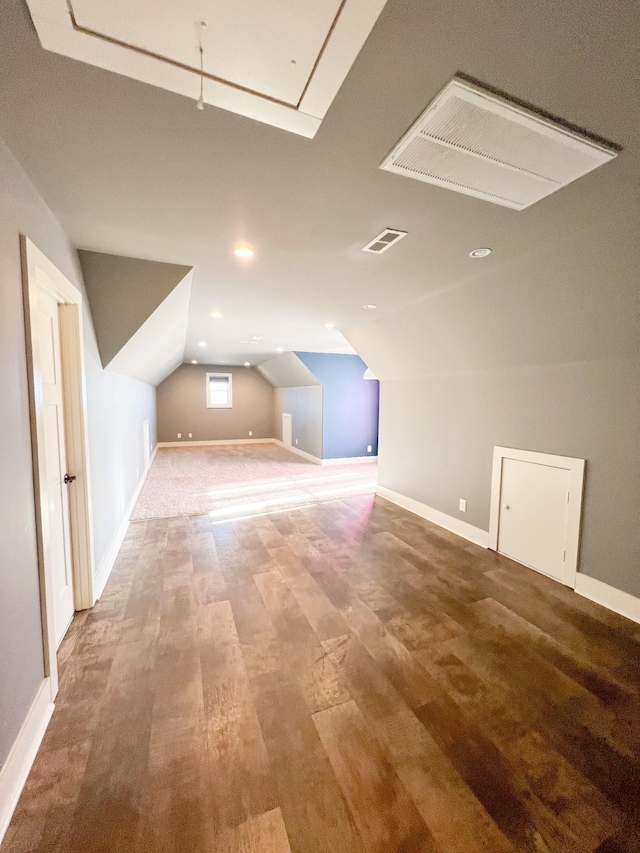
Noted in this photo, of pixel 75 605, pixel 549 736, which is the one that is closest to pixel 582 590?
pixel 549 736

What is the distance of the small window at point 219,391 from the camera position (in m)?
9.94

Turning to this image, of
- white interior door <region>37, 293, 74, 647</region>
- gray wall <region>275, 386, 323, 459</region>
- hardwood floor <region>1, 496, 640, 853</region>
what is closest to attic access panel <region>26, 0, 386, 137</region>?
white interior door <region>37, 293, 74, 647</region>

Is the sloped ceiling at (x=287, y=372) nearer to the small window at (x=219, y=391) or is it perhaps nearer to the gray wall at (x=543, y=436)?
the small window at (x=219, y=391)

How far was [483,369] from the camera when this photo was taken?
333 cm

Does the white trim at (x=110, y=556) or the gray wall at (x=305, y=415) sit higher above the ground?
the gray wall at (x=305, y=415)

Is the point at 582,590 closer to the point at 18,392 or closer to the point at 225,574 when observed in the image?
the point at 225,574

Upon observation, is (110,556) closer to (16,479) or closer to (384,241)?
(16,479)

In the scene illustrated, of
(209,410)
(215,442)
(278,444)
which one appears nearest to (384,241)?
(278,444)

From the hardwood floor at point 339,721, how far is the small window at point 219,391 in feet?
25.3

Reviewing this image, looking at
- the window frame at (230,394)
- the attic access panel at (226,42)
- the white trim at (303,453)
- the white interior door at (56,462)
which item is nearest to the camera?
the attic access panel at (226,42)

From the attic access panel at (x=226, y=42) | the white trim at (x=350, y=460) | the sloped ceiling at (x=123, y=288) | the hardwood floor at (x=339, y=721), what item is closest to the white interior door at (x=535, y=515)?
the hardwood floor at (x=339, y=721)

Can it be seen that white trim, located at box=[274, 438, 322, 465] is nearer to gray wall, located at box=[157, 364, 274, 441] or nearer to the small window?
gray wall, located at box=[157, 364, 274, 441]

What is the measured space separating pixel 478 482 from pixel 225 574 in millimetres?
2694

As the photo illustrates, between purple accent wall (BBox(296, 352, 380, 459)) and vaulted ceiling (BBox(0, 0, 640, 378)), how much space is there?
156 inches
